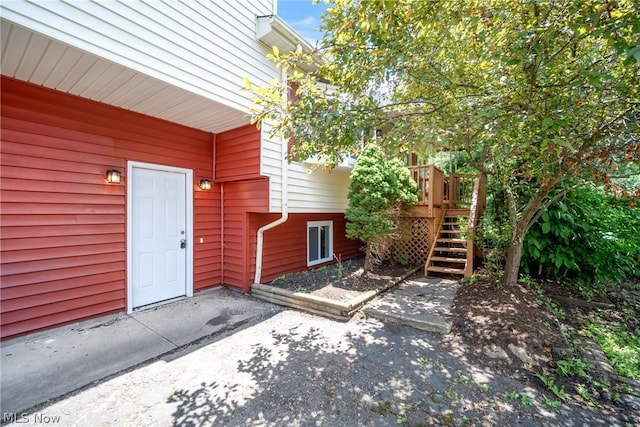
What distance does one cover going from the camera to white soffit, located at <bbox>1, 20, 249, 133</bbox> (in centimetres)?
255

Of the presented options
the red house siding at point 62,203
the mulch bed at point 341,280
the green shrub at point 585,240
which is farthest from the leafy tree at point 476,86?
the mulch bed at point 341,280

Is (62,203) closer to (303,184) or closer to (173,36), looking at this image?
(173,36)

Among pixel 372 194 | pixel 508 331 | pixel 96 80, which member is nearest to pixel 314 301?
pixel 372 194

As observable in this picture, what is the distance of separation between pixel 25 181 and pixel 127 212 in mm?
1115

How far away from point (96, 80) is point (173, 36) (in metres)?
1.07

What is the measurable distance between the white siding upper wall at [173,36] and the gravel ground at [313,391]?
3.19m

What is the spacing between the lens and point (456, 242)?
6.18 meters

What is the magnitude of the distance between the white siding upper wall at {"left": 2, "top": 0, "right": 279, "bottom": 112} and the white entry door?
1.76 m

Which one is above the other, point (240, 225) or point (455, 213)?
point (455, 213)

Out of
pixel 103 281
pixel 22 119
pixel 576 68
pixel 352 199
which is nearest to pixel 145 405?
pixel 103 281

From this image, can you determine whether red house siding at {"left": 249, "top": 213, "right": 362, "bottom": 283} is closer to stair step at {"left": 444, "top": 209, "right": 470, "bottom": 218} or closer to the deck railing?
the deck railing

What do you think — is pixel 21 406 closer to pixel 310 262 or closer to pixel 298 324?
pixel 298 324

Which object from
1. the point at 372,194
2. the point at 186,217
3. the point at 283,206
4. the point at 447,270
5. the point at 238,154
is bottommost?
the point at 447,270

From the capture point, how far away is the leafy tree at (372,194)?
536 cm
